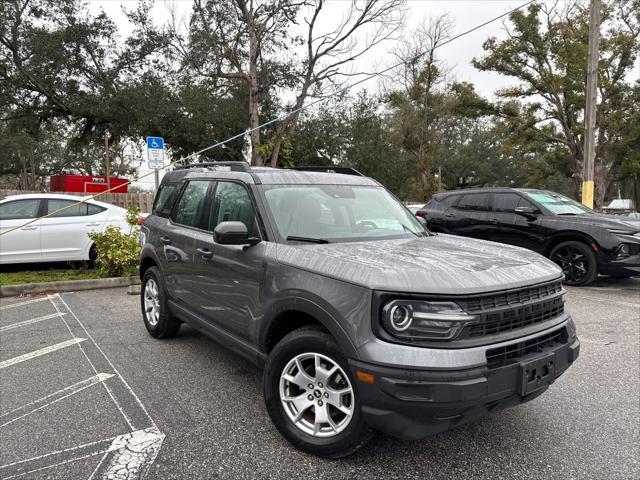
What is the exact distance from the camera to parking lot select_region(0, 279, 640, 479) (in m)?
2.56

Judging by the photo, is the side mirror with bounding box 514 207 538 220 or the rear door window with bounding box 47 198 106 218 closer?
the side mirror with bounding box 514 207 538 220

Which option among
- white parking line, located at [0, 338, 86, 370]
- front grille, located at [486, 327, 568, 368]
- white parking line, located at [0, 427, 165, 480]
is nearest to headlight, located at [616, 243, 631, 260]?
front grille, located at [486, 327, 568, 368]

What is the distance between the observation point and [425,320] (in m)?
2.26

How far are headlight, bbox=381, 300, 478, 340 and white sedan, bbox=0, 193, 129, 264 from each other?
7.93 meters

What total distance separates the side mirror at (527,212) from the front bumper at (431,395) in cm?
651

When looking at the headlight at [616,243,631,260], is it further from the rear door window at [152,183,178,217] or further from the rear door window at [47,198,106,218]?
the rear door window at [47,198,106,218]

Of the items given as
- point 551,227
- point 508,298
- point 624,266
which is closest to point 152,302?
point 508,298

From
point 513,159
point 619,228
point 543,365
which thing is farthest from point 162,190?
point 513,159

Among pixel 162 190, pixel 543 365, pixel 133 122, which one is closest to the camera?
pixel 543 365

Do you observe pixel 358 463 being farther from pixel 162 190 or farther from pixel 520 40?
pixel 520 40

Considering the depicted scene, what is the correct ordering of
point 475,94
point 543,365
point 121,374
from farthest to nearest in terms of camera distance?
point 475,94 → point 121,374 → point 543,365

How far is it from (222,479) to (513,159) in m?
55.7

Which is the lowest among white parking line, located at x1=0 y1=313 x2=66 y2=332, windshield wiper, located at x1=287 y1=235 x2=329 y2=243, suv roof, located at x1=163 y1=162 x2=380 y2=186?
white parking line, located at x1=0 y1=313 x2=66 y2=332

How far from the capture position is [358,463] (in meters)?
2.58
